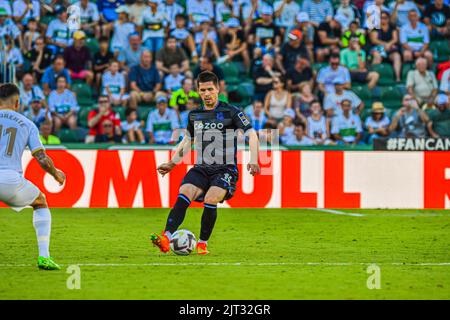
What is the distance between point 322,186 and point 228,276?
8587 mm

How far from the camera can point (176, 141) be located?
18.5m

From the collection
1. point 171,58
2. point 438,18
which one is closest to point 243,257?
point 171,58

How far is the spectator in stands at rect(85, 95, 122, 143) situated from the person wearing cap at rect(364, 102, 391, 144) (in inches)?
204

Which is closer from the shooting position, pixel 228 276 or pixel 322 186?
pixel 228 276

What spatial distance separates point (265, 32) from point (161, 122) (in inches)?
143

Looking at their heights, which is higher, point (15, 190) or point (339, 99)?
point (339, 99)

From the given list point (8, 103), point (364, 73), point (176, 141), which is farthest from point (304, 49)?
point (8, 103)

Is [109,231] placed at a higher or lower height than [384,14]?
lower

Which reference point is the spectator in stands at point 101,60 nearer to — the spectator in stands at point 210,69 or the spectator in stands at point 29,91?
the spectator in stands at point 29,91

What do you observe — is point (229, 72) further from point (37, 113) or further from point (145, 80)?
point (37, 113)

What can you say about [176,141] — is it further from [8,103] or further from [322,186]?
[8,103]

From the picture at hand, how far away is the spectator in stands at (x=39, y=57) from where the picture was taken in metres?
21.0

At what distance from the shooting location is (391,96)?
21.9 meters

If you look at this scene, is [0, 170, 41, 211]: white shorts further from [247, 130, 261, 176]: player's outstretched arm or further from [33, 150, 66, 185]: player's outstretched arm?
[247, 130, 261, 176]: player's outstretched arm
